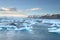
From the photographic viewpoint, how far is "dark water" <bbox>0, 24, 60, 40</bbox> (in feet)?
5.57

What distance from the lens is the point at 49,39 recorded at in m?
1.70

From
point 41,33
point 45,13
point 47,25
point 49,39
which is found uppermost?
point 45,13

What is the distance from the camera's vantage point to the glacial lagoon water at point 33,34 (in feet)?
5.57

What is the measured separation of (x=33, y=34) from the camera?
1.71 m

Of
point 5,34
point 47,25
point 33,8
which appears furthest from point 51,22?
point 5,34

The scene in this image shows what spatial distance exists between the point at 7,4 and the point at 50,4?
2.27 feet

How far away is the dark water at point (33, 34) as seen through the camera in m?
1.70

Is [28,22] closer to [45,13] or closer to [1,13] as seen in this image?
[45,13]

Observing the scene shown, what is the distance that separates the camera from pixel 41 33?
1.69 metres

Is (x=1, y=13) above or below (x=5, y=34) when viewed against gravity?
above

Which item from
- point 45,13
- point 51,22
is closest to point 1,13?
point 45,13

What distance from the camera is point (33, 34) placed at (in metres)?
1.71

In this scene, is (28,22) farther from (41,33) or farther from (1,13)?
(1,13)

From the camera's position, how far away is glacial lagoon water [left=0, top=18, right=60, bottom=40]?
170 cm
